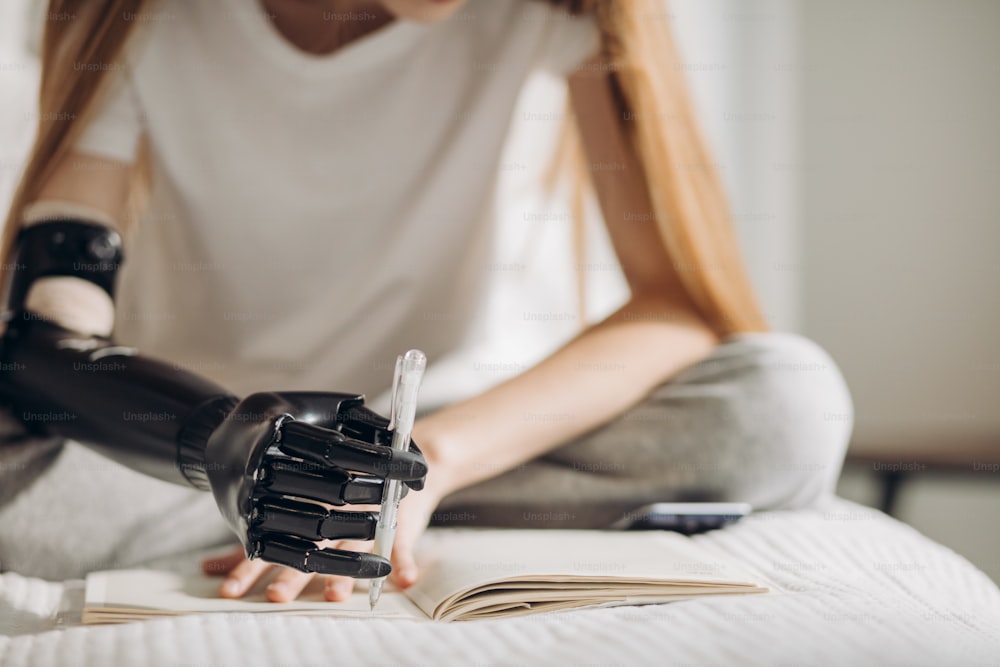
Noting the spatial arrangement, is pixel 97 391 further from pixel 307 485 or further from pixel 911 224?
pixel 911 224

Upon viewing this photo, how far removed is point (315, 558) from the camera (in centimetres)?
49

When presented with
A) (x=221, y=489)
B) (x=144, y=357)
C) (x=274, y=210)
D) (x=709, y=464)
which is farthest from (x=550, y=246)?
(x=221, y=489)

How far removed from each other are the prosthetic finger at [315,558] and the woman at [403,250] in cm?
11

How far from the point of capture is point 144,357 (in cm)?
67

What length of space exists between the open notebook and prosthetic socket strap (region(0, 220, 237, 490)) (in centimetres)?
9

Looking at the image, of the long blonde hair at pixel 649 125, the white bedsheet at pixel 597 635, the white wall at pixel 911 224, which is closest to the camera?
the white bedsheet at pixel 597 635

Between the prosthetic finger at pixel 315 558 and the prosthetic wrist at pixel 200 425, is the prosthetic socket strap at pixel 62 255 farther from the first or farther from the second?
the prosthetic finger at pixel 315 558

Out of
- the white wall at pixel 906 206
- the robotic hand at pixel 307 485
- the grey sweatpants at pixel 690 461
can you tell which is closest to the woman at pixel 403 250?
the grey sweatpants at pixel 690 461

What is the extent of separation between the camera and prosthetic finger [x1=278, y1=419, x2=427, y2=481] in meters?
0.48

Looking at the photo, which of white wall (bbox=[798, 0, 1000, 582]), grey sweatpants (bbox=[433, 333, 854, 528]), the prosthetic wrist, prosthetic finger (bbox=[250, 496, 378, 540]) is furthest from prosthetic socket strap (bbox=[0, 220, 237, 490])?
white wall (bbox=[798, 0, 1000, 582])

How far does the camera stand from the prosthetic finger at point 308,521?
1.62ft

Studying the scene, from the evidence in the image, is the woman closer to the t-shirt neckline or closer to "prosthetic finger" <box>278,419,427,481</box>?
the t-shirt neckline

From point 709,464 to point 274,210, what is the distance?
23.4 inches

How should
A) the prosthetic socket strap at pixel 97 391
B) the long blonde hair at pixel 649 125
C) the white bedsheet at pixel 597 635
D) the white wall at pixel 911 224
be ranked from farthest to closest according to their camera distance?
the white wall at pixel 911 224 → the long blonde hair at pixel 649 125 → the prosthetic socket strap at pixel 97 391 → the white bedsheet at pixel 597 635
